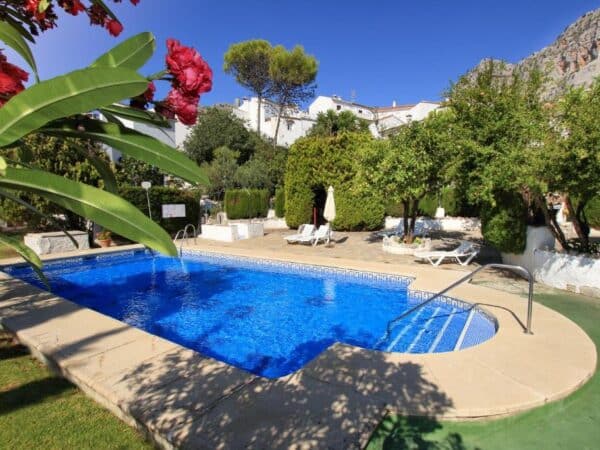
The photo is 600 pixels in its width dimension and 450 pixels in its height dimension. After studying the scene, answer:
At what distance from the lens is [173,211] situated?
1859cm

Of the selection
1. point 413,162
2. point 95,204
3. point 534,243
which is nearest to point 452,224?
point 413,162

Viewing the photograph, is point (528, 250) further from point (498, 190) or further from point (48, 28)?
point (48, 28)

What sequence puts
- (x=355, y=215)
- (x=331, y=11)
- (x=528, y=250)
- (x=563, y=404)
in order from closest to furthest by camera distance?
(x=563, y=404) → (x=528, y=250) → (x=355, y=215) → (x=331, y=11)

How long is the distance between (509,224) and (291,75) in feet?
124

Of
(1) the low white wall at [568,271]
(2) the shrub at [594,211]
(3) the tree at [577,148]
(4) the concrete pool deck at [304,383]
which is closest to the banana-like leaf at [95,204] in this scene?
Result: (4) the concrete pool deck at [304,383]

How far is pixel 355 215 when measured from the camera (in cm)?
2105

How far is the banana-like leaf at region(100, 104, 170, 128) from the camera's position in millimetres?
1296

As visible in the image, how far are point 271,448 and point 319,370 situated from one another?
157 centimetres

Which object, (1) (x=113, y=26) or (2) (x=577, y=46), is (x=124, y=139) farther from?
(2) (x=577, y=46)

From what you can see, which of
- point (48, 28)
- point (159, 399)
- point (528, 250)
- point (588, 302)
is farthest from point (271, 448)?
point (528, 250)

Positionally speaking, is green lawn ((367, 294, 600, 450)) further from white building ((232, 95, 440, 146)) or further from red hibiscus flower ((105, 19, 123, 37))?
white building ((232, 95, 440, 146))

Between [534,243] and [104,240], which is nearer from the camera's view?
[534,243]

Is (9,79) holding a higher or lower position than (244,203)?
lower

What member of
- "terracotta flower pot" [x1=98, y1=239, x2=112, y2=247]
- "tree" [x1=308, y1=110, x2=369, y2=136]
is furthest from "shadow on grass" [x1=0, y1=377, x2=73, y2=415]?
"tree" [x1=308, y1=110, x2=369, y2=136]
